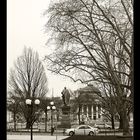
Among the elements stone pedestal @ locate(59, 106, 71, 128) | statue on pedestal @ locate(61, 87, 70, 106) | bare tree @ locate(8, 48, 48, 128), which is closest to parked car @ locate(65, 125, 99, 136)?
stone pedestal @ locate(59, 106, 71, 128)

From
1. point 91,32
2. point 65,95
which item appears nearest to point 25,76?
point 65,95

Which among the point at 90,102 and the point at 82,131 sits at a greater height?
the point at 90,102

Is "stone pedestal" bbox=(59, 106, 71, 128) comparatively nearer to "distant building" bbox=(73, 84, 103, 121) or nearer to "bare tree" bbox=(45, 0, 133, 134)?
"distant building" bbox=(73, 84, 103, 121)

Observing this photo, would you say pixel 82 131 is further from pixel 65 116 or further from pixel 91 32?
pixel 91 32

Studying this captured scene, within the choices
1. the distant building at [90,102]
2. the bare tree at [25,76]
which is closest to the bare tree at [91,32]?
the distant building at [90,102]

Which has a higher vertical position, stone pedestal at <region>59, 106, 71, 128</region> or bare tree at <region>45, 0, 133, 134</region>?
bare tree at <region>45, 0, 133, 134</region>

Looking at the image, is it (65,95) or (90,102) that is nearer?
(65,95)

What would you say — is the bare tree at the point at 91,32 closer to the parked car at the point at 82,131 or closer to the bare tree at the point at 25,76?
the parked car at the point at 82,131

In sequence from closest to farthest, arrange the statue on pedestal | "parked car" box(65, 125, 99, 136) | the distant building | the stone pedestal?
the distant building < "parked car" box(65, 125, 99, 136) < the statue on pedestal < the stone pedestal

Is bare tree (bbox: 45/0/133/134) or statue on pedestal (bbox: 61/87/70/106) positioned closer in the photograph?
bare tree (bbox: 45/0/133/134)

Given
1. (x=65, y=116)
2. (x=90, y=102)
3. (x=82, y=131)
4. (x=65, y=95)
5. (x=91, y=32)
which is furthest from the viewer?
(x=90, y=102)

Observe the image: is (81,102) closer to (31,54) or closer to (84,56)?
(31,54)
